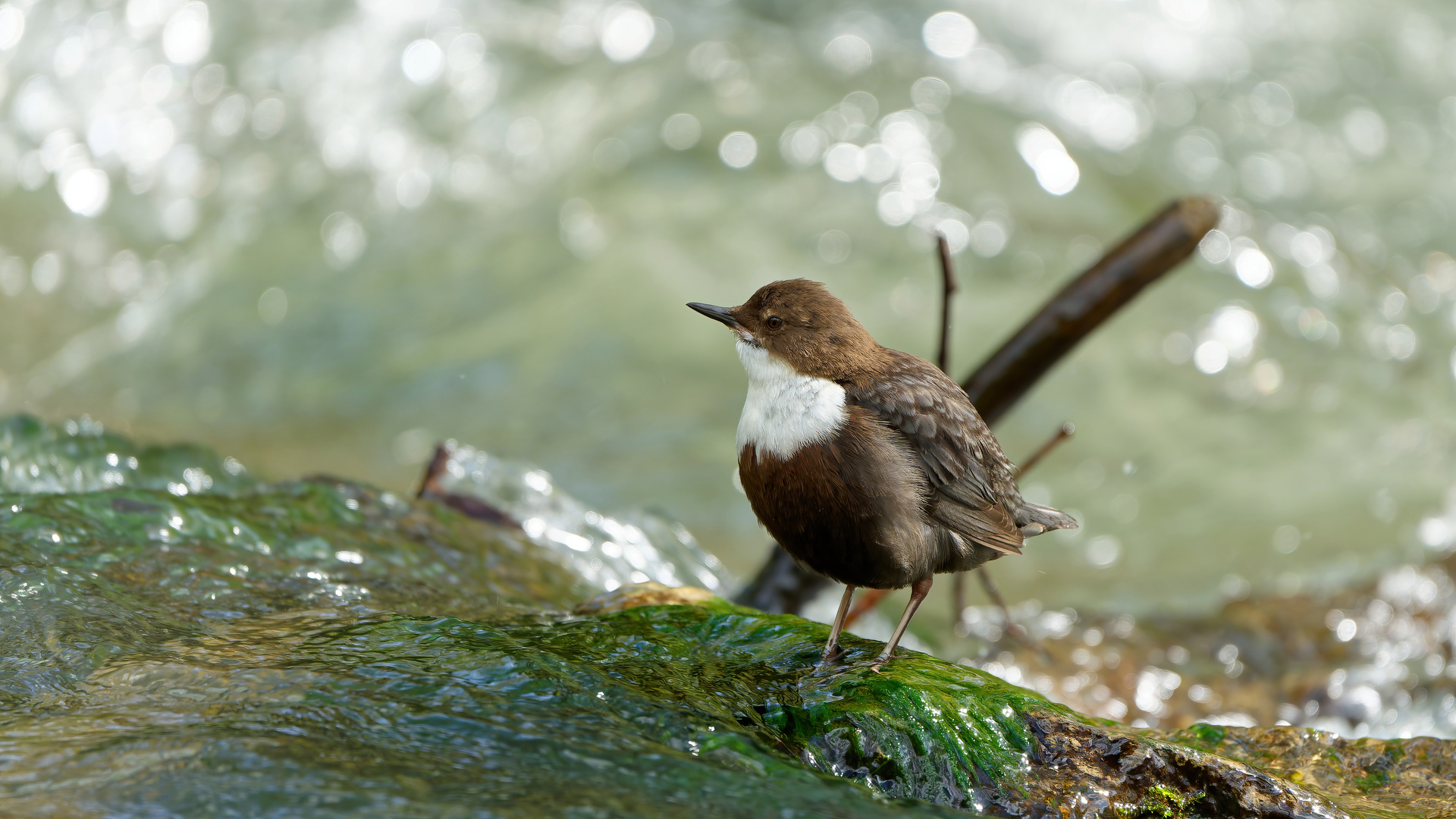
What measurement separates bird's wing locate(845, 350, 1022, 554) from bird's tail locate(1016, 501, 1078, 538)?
16cm

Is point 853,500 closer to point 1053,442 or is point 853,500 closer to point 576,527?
point 1053,442

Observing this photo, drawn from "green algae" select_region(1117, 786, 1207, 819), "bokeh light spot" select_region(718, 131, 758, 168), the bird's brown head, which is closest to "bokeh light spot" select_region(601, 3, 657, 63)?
"bokeh light spot" select_region(718, 131, 758, 168)

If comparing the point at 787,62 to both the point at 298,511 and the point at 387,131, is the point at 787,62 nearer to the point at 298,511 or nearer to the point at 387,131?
the point at 387,131

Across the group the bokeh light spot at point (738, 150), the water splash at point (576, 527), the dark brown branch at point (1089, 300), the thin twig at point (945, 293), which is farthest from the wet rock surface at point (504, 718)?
the bokeh light spot at point (738, 150)

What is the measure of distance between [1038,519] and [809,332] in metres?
0.87

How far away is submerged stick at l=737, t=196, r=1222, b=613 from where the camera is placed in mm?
4375

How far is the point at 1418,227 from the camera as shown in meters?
10.9

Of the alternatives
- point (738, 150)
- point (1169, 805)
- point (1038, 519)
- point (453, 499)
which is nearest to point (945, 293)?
point (1038, 519)

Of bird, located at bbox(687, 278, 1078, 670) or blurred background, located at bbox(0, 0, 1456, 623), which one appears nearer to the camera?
bird, located at bbox(687, 278, 1078, 670)

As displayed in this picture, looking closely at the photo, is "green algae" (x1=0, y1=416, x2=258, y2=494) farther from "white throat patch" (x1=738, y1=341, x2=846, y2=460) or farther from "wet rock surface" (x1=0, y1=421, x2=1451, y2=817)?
"white throat patch" (x1=738, y1=341, x2=846, y2=460)

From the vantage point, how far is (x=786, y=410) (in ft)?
10.2

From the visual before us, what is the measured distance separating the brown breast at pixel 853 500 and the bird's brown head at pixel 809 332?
20cm

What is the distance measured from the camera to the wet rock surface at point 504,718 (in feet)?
7.89

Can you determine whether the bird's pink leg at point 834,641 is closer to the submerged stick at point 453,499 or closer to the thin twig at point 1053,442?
the thin twig at point 1053,442
